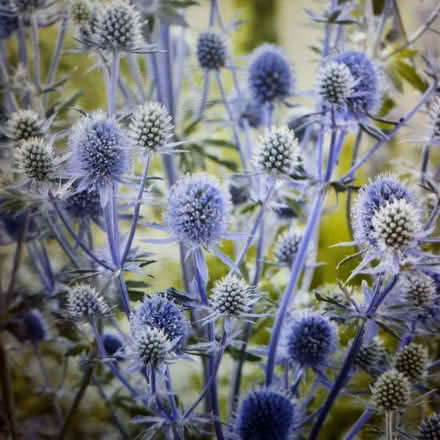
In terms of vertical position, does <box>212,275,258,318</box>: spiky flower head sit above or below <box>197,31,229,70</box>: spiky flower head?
below

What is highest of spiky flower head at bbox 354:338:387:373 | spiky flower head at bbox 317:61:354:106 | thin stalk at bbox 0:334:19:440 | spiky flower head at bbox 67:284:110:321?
spiky flower head at bbox 317:61:354:106

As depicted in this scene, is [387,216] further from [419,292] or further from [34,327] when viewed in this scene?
[34,327]

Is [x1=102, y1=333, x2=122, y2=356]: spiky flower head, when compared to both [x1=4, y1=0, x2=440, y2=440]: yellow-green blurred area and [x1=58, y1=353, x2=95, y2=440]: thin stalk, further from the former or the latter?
[x1=4, y1=0, x2=440, y2=440]: yellow-green blurred area

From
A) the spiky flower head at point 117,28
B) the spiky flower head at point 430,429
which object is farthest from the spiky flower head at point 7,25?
the spiky flower head at point 430,429

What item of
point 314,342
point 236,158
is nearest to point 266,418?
point 314,342

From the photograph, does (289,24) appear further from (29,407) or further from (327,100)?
(29,407)

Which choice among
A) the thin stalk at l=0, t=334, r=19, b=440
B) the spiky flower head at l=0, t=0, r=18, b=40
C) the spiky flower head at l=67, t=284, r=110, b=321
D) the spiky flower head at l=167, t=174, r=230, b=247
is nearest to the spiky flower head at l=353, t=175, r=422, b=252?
the spiky flower head at l=167, t=174, r=230, b=247

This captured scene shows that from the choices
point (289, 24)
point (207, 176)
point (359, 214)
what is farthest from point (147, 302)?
point (289, 24)
